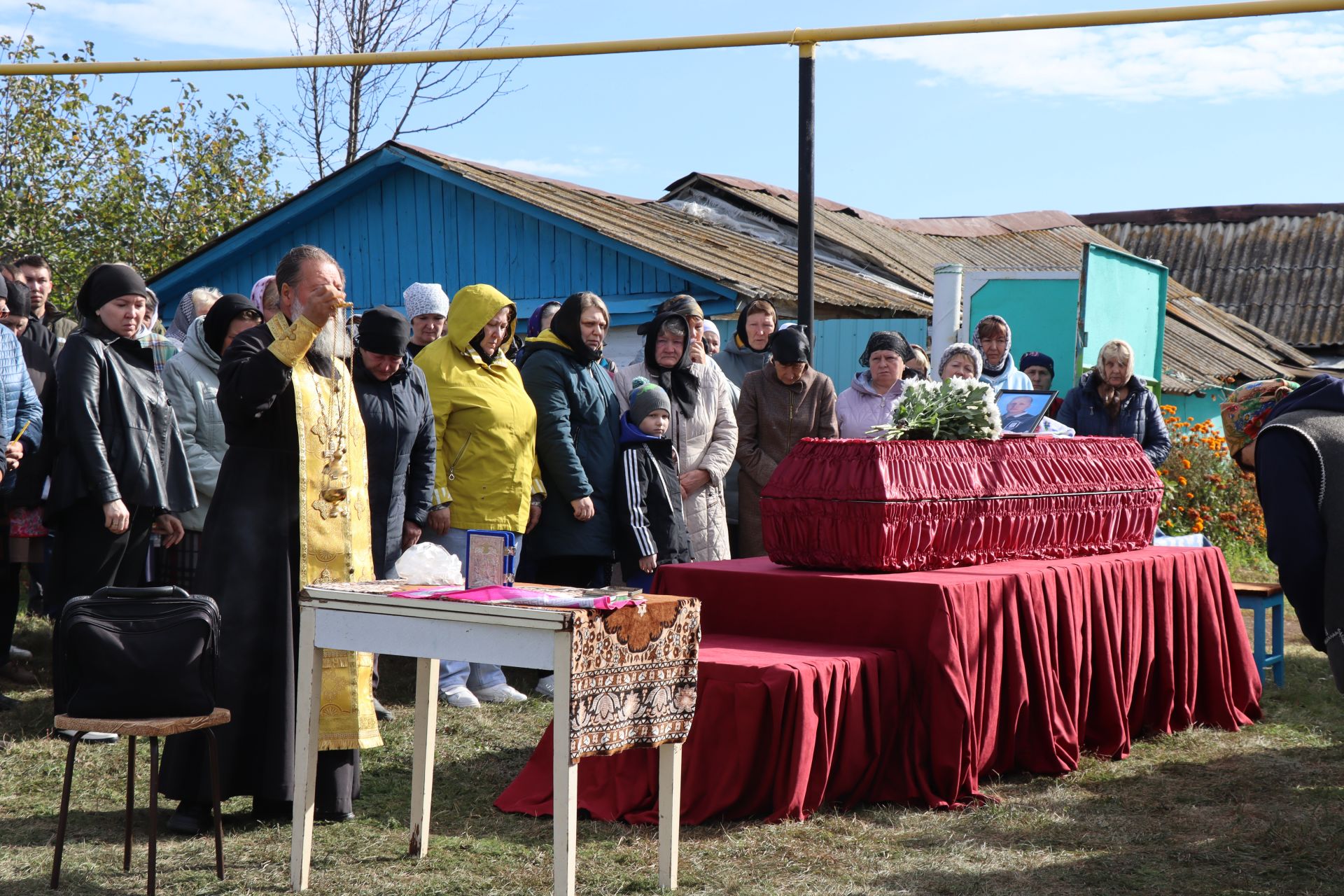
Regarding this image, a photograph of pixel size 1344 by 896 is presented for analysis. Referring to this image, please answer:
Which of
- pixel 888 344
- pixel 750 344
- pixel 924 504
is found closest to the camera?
pixel 924 504

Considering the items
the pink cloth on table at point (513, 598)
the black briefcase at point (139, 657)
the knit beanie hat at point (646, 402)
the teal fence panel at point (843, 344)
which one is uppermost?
the teal fence panel at point (843, 344)

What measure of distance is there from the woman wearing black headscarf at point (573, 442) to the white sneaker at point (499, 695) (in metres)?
0.58

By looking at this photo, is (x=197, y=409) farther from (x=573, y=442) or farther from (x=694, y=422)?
(x=694, y=422)

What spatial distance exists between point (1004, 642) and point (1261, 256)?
25.2 metres

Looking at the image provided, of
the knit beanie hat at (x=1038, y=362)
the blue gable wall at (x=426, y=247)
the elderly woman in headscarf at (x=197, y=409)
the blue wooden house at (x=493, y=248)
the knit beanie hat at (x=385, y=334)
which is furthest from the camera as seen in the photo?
the blue gable wall at (x=426, y=247)

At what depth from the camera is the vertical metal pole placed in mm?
8336

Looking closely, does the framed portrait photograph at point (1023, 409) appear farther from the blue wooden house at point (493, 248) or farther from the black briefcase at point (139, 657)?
the blue wooden house at point (493, 248)

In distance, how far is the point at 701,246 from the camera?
14000mm

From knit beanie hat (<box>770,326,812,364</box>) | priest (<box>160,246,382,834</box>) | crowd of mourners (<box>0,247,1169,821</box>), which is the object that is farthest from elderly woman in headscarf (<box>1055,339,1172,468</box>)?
priest (<box>160,246,382,834</box>)

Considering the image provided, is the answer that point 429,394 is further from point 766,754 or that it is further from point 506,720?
point 766,754

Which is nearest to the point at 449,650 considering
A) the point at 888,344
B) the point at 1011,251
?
the point at 888,344

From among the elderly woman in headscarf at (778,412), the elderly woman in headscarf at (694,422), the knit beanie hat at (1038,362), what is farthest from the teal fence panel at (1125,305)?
the elderly woman in headscarf at (694,422)

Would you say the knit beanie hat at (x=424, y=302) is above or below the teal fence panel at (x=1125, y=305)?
below

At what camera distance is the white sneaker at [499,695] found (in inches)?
267
